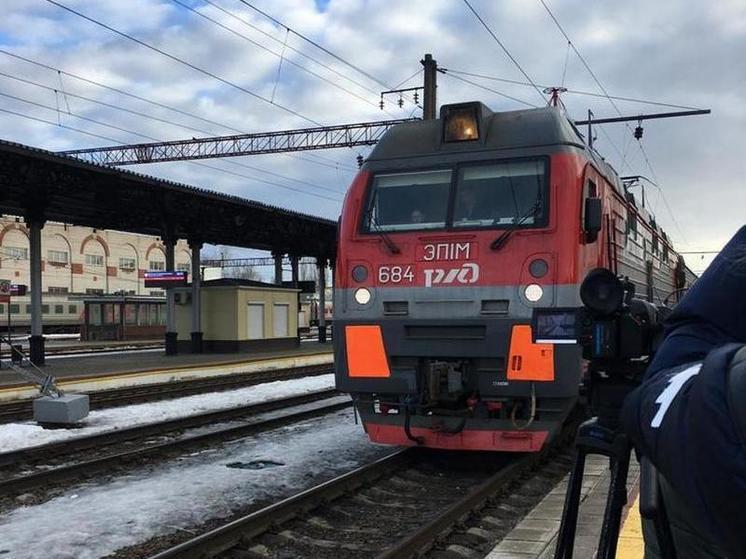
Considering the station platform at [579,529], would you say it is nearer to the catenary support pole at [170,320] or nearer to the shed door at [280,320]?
the catenary support pole at [170,320]

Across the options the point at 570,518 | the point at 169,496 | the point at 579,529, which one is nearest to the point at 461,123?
the point at 579,529

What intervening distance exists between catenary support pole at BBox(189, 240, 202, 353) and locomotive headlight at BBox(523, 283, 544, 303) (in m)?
17.8

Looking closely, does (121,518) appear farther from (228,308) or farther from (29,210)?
(228,308)

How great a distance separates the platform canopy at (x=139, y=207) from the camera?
16.4m

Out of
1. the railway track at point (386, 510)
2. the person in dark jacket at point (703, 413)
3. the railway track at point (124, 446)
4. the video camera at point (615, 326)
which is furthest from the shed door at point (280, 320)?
the person in dark jacket at point (703, 413)

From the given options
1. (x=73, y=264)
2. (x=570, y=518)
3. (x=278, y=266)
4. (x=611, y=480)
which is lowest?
(x=570, y=518)

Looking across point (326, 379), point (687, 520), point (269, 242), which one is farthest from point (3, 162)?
point (687, 520)

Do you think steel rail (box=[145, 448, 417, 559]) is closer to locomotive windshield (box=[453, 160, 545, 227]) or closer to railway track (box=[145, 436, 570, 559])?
railway track (box=[145, 436, 570, 559])

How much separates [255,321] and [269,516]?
63.6 ft

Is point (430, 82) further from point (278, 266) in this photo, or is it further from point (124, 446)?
point (124, 446)

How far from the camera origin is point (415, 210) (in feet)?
22.6

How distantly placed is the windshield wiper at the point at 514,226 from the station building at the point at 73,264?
155 feet

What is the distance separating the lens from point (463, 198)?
6.72 m

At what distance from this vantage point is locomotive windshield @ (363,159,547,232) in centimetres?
649
